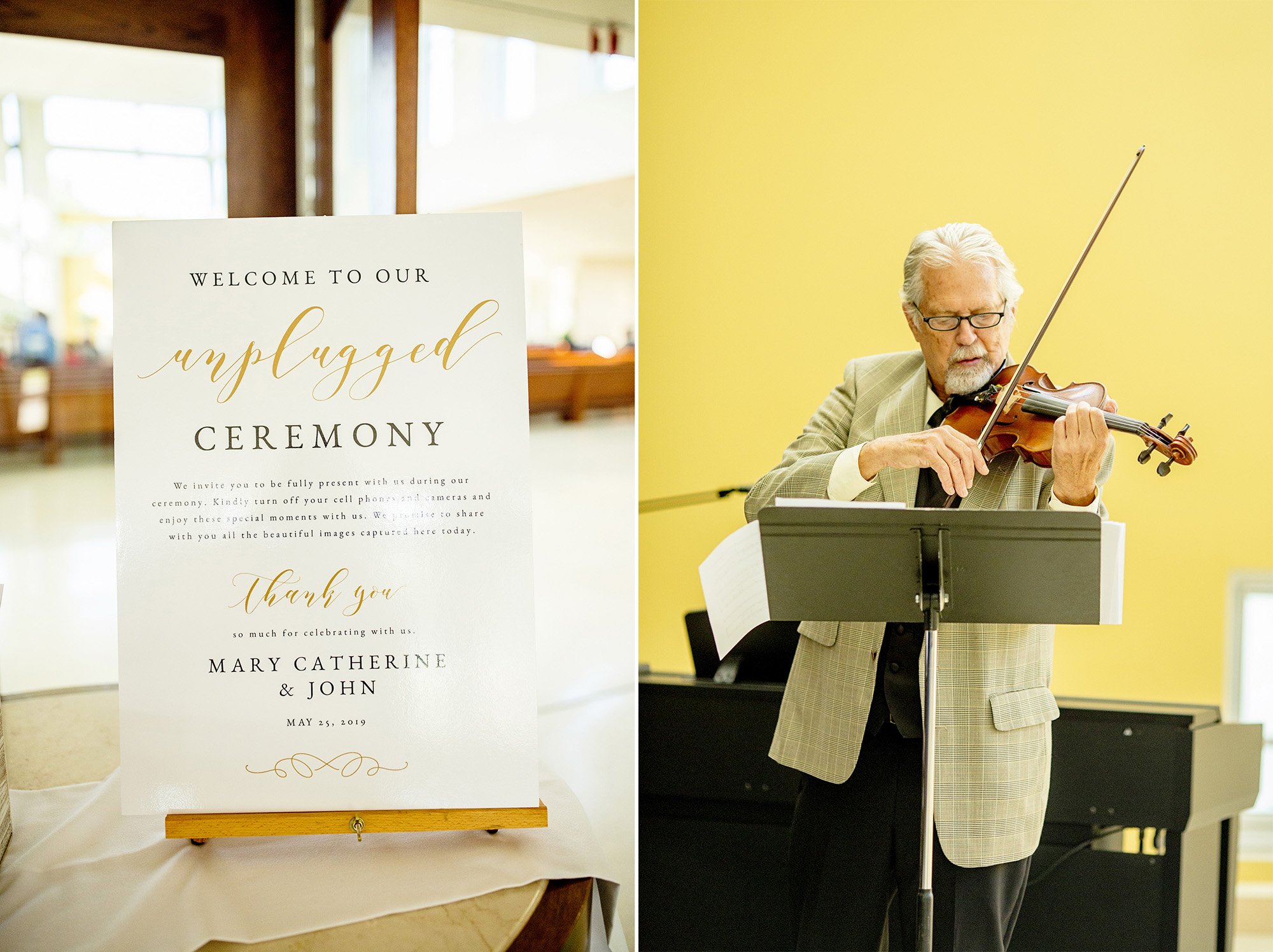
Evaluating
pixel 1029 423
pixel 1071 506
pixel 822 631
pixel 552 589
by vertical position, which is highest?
pixel 1029 423

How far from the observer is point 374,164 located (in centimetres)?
232

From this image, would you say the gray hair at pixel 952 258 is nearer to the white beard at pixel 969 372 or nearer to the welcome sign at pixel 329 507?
the white beard at pixel 969 372

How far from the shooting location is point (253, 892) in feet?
4.05

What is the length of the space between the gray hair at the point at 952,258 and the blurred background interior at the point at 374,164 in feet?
1.96

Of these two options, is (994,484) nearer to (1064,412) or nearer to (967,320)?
(1064,412)

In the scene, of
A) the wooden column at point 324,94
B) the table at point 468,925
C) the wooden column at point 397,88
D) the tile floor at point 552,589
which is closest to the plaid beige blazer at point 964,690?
the table at point 468,925

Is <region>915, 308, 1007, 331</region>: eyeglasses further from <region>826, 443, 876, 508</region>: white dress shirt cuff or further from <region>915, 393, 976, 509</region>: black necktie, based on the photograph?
<region>826, 443, 876, 508</region>: white dress shirt cuff

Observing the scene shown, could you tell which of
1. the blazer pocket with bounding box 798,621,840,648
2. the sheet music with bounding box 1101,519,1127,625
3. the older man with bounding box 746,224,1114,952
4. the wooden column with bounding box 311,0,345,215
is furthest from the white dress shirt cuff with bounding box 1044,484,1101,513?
the wooden column with bounding box 311,0,345,215

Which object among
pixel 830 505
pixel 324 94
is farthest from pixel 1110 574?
pixel 324 94

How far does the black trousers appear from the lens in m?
1.67

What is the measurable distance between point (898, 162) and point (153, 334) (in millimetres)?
1356

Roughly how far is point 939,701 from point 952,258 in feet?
2.52

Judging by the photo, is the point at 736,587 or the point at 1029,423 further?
the point at 1029,423

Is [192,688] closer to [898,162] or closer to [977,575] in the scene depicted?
[977,575]
